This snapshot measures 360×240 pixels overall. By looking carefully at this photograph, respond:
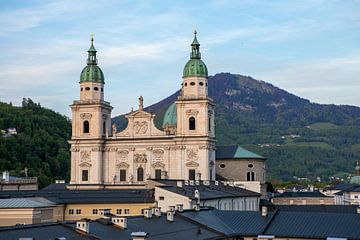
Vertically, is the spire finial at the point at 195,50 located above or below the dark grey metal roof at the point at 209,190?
above

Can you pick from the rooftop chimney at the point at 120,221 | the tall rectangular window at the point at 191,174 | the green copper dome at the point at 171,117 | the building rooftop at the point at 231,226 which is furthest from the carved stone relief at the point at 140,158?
the rooftop chimney at the point at 120,221

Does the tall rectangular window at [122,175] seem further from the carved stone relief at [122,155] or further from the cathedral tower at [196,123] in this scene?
the cathedral tower at [196,123]

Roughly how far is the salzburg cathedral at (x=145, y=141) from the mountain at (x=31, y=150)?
122ft

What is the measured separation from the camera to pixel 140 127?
11912 cm

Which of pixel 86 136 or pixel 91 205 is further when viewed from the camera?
pixel 86 136

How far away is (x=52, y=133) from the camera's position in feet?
656

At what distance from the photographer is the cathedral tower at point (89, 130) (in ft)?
393

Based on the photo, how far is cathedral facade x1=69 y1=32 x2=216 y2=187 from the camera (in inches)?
4537

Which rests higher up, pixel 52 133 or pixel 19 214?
pixel 52 133

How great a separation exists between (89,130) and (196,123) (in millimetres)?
17993

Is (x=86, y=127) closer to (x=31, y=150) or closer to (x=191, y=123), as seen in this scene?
(x=191, y=123)

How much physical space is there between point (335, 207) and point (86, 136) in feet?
139

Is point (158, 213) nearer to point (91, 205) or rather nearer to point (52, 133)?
point (91, 205)

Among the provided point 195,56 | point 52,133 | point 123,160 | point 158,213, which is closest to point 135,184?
point 123,160
